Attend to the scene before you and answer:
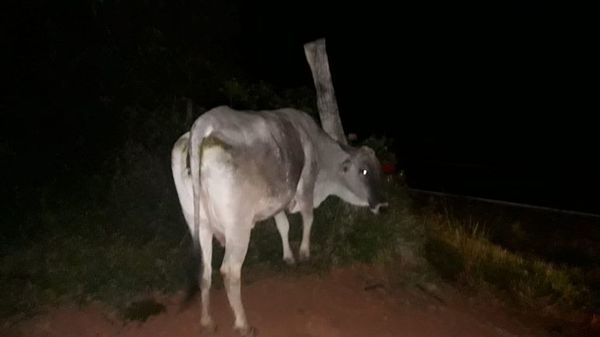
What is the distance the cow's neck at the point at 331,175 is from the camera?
8.15 metres

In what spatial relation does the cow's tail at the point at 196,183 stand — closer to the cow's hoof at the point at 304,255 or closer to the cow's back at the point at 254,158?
the cow's back at the point at 254,158

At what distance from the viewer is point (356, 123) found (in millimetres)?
28234

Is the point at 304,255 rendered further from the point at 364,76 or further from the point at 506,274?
the point at 364,76

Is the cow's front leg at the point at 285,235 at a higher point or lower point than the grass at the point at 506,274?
higher

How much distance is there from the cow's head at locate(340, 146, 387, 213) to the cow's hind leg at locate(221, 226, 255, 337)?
88.2 inches

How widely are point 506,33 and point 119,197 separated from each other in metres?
26.5

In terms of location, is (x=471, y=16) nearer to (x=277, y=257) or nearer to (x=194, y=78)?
(x=194, y=78)

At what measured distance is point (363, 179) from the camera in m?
8.27

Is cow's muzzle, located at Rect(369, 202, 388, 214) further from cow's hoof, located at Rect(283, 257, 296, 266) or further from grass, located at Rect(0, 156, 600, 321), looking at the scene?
cow's hoof, located at Rect(283, 257, 296, 266)

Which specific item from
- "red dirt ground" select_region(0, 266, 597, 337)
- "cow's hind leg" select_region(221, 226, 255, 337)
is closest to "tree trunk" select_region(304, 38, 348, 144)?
"red dirt ground" select_region(0, 266, 597, 337)

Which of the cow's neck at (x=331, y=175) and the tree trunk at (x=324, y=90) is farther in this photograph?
Result: the tree trunk at (x=324, y=90)

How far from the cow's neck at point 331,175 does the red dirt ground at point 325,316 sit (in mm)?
954

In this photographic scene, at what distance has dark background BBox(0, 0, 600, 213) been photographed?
1114 cm

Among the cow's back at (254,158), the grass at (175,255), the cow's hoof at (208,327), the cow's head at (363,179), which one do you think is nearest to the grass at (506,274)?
the grass at (175,255)
